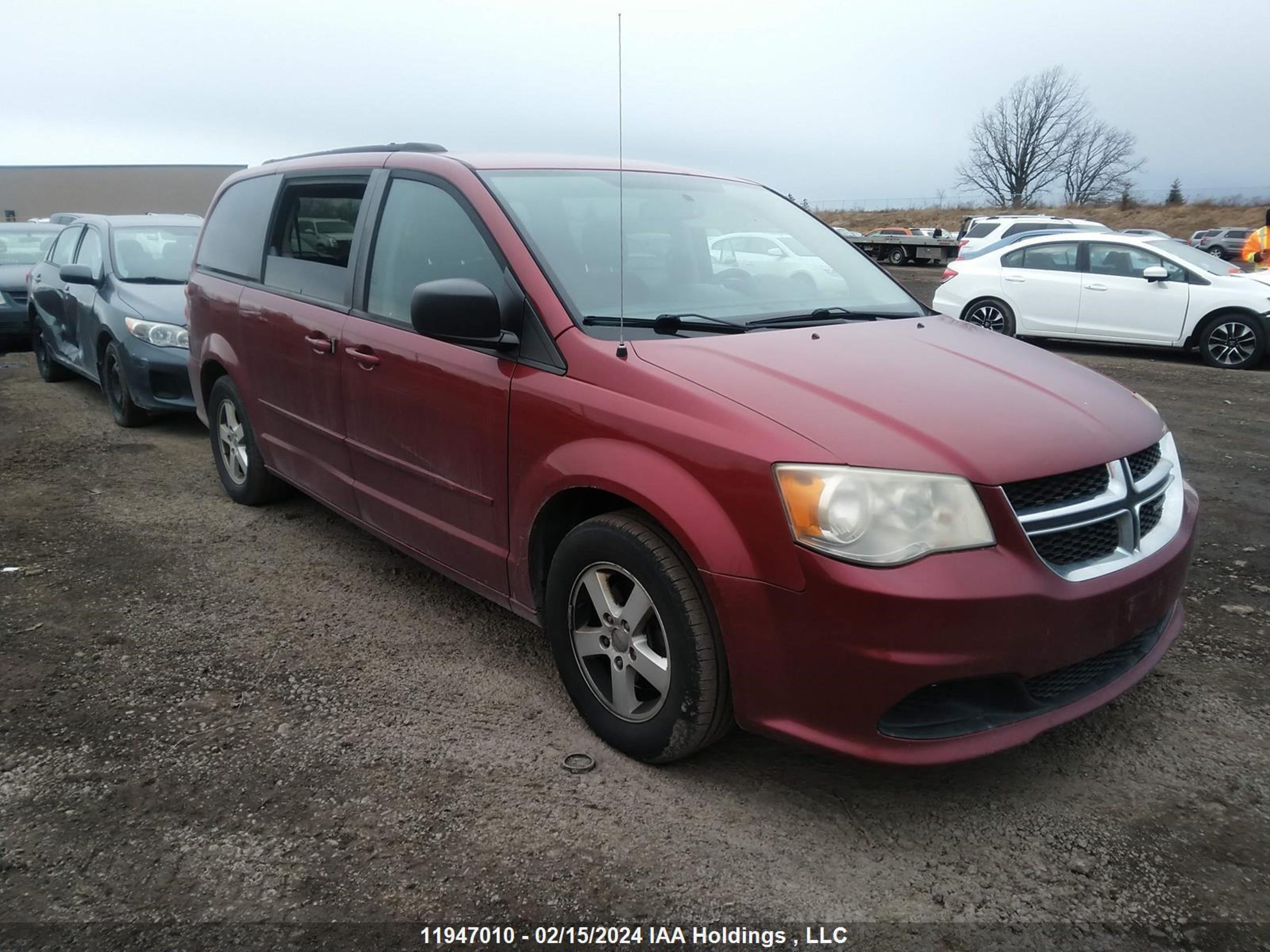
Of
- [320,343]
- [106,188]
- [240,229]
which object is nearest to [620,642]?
[320,343]

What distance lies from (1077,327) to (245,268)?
9.99 metres

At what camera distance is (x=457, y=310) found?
2.93 meters

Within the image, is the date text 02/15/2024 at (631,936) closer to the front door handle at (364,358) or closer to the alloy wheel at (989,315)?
the front door handle at (364,358)

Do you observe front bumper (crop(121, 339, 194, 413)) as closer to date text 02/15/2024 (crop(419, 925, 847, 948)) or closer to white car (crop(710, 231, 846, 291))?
white car (crop(710, 231, 846, 291))

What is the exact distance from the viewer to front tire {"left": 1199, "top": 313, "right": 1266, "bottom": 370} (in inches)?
414

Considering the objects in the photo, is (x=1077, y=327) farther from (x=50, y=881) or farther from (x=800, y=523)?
(x=50, y=881)

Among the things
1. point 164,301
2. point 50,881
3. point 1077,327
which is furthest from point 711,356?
point 1077,327

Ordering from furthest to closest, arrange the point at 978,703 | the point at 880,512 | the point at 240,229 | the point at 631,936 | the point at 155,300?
the point at 155,300, the point at 240,229, the point at 978,703, the point at 880,512, the point at 631,936

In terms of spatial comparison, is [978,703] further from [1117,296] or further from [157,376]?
[1117,296]

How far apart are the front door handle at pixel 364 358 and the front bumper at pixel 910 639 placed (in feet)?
5.92

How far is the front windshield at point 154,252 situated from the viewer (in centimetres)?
758

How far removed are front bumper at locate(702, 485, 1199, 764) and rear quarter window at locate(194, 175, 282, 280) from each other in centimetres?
341

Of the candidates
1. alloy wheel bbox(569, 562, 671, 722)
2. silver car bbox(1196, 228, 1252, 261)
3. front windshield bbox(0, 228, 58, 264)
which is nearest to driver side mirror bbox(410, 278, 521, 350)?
alloy wheel bbox(569, 562, 671, 722)

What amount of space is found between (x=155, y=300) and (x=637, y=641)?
5.96 meters
